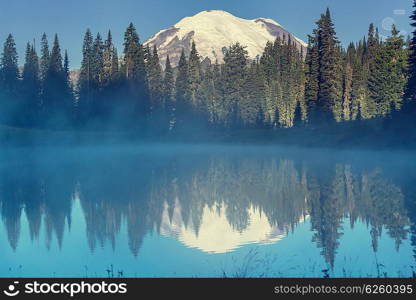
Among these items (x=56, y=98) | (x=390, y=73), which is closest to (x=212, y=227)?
(x=390, y=73)

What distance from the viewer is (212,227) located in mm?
15383

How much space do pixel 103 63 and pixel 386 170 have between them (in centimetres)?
7490

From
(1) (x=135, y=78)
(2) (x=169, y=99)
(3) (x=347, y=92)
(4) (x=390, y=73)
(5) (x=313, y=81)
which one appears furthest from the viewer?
(3) (x=347, y=92)

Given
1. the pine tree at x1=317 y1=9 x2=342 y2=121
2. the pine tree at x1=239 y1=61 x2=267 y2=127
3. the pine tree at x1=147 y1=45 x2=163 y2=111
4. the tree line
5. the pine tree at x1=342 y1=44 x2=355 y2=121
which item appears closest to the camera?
the pine tree at x1=317 y1=9 x2=342 y2=121

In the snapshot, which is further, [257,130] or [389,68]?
[257,130]

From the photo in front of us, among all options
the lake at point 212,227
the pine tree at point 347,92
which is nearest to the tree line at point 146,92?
the pine tree at point 347,92

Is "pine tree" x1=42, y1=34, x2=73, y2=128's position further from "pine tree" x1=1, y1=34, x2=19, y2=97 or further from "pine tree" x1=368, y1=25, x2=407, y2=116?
"pine tree" x1=368, y1=25, x2=407, y2=116

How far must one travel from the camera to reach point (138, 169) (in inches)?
1441

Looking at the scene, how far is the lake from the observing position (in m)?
10.9

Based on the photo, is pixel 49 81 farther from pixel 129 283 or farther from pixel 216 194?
pixel 129 283

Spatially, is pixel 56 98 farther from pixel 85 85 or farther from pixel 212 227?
pixel 212 227

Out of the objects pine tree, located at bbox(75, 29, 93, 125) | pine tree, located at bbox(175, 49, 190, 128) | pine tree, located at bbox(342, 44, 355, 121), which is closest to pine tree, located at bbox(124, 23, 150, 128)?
pine tree, located at bbox(175, 49, 190, 128)

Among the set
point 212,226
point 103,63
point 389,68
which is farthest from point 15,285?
point 103,63

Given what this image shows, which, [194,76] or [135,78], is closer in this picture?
[135,78]
